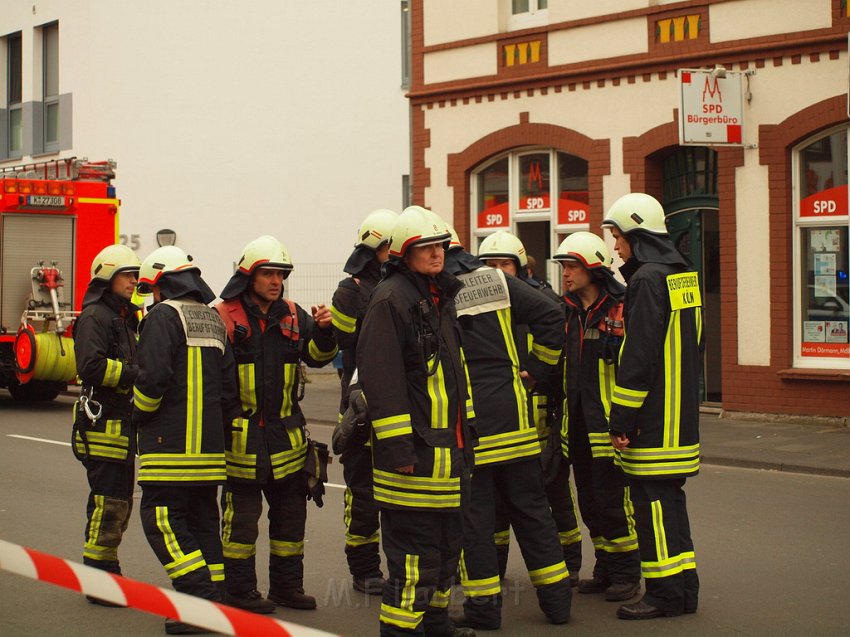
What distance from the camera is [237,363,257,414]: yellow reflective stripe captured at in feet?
22.6

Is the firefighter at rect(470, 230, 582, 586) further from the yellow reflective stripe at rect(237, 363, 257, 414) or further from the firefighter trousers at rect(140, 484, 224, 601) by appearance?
the firefighter trousers at rect(140, 484, 224, 601)

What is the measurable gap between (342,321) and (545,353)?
43.9 inches

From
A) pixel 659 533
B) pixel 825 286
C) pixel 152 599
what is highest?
pixel 825 286

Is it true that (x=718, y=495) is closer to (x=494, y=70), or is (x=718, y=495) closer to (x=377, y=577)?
(x=377, y=577)

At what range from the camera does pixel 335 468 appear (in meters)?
12.6

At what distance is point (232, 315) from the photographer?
22.9 feet

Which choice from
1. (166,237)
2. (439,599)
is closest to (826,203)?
(439,599)

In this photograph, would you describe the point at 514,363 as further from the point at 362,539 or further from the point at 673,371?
the point at 362,539

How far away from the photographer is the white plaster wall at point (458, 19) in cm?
1892

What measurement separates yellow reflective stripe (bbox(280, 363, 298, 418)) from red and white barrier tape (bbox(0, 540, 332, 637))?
110 inches

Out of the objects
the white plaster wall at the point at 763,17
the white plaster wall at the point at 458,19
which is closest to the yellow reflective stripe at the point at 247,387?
the white plaster wall at the point at 763,17

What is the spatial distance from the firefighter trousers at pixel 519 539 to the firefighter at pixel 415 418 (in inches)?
19.5

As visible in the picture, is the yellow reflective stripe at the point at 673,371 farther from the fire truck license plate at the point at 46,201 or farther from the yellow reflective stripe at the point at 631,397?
the fire truck license plate at the point at 46,201

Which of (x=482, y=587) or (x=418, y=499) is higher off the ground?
(x=418, y=499)
